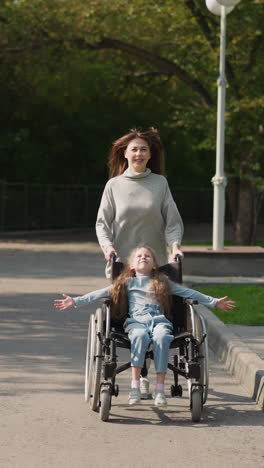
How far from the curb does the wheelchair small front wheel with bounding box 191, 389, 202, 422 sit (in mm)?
645

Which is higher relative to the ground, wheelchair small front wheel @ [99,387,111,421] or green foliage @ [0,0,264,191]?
green foliage @ [0,0,264,191]

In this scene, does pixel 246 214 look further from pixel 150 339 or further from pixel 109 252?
pixel 150 339

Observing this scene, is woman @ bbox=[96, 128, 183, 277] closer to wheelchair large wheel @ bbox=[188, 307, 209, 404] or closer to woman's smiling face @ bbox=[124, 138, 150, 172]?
woman's smiling face @ bbox=[124, 138, 150, 172]

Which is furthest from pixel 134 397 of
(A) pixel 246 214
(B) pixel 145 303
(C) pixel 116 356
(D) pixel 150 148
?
(A) pixel 246 214

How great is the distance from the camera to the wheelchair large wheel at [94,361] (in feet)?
20.5

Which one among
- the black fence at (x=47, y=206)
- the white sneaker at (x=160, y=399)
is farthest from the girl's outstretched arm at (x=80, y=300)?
the black fence at (x=47, y=206)

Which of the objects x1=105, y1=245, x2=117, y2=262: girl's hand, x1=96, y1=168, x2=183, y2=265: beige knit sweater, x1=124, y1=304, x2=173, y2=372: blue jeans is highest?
x1=96, y1=168, x2=183, y2=265: beige knit sweater

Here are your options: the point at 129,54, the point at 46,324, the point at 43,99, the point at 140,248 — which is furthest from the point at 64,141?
the point at 140,248

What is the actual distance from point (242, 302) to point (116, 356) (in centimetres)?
591

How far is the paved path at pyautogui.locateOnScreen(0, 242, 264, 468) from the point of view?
5.23 m

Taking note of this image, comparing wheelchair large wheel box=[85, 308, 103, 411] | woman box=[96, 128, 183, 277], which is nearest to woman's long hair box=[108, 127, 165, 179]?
woman box=[96, 128, 183, 277]

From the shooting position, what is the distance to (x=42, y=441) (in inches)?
219

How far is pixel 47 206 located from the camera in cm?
3616

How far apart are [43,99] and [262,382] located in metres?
30.2
